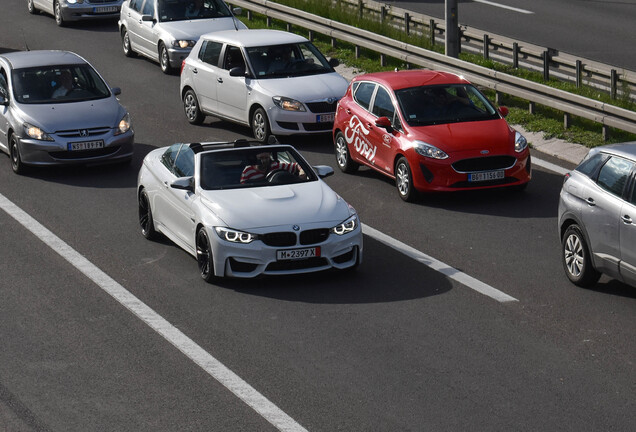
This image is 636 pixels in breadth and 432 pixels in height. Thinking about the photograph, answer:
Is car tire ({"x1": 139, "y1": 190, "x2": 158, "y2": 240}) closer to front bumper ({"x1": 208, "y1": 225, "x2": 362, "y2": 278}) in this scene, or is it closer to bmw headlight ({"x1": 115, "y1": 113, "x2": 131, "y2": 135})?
front bumper ({"x1": 208, "y1": 225, "x2": 362, "y2": 278})

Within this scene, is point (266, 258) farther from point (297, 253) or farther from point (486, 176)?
point (486, 176)

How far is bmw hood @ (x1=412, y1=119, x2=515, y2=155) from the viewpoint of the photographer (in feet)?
A: 56.4

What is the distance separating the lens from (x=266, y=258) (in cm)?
1360

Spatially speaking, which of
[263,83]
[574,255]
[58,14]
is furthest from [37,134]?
[58,14]

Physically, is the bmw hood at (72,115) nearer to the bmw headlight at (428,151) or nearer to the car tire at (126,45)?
the bmw headlight at (428,151)

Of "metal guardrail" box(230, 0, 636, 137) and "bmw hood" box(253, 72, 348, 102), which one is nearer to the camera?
"metal guardrail" box(230, 0, 636, 137)

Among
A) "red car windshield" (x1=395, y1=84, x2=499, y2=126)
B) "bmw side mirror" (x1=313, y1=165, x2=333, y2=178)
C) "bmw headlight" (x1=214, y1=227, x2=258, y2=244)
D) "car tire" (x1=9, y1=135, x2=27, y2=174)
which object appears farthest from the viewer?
"car tire" (x1=9, y1=135, x2=27, y2=174)

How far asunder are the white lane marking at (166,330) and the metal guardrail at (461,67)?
8.78 m

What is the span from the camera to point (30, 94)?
20.2 m

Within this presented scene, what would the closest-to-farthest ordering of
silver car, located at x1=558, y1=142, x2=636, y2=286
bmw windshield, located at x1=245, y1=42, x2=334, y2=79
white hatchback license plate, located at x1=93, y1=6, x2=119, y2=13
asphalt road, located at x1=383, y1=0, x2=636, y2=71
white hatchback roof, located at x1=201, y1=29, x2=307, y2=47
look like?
silver car, located at x1=558, y1=142, x2=636, y2=286 → bmw windshield, located at x1=245, y1=42, x2=334, y2=79 → white hatchback roof, located at x1=201, y1=29, x2=307, y2=47 → asphalt road, located at x1=383, y1=0, x2=636, y2=71 → white hatchback license plate, located at x1=93, y1=6, x2=119, y2=13

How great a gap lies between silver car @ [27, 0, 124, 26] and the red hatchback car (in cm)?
1452

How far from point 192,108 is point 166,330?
36.9 ft

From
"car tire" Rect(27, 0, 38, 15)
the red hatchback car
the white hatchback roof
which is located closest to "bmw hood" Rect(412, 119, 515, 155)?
the red hatchback car

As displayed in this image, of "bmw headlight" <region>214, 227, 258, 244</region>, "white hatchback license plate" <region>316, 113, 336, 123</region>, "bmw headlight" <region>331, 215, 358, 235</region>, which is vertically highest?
"bmw headlight" <region>214, 227, 258, 244</region>
